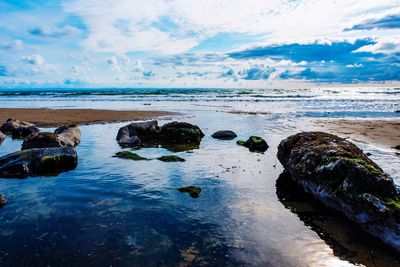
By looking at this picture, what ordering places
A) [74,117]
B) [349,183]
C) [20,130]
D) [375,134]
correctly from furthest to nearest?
[74,117] → [375,134] → [20,130] → [349,183]

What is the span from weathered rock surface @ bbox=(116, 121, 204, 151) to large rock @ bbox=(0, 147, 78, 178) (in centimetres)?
545

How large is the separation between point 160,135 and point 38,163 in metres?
9.20

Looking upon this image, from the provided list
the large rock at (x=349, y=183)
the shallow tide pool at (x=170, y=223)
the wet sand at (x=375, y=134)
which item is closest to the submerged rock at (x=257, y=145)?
the shallow tide pool at (x=170, y=223)

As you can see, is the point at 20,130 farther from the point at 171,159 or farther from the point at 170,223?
the point at 170,223

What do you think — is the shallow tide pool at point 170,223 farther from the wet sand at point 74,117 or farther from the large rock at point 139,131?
the wet sand at point 74,117

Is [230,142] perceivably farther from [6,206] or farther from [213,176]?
[6,206]

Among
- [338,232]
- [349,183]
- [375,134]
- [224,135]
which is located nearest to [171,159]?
[224,135]

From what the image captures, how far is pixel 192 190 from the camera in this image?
10.7 meters

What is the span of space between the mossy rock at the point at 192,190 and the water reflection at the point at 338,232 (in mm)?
2509

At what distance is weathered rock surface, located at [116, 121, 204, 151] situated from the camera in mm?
19438

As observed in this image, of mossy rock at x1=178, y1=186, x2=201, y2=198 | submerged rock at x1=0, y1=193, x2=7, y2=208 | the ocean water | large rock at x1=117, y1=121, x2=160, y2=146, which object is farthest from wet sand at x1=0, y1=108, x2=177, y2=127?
mossy rock at x1=178, y1=186, x2=201, y2=198

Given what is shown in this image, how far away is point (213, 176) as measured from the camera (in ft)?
41.4

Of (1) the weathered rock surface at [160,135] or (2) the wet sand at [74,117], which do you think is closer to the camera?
(1) the weathered rock surface at [160,135]

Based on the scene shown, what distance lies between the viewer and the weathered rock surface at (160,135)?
19438mm
